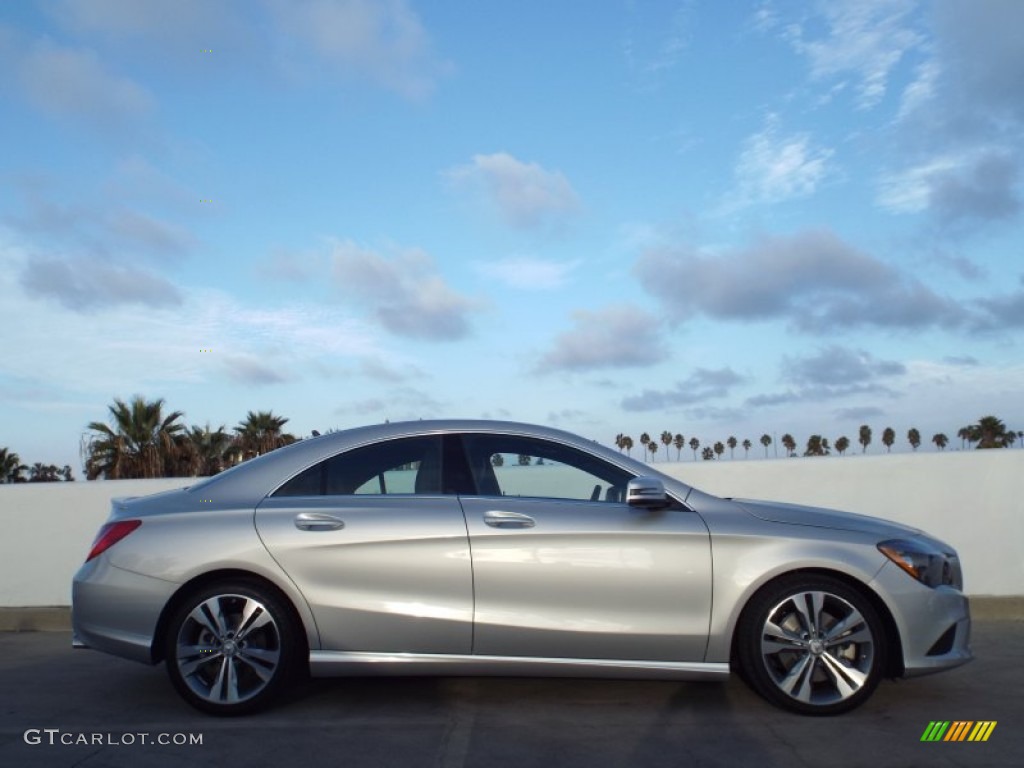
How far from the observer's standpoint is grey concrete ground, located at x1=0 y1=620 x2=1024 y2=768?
414 cm

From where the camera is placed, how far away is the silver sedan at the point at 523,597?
15.4ft

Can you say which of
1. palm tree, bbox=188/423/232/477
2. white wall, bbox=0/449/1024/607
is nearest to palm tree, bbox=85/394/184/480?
palm tree, bbox=188/423/232/477

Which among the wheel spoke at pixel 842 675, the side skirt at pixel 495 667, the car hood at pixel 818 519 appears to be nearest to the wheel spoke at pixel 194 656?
the side skirt at pixel 495 667

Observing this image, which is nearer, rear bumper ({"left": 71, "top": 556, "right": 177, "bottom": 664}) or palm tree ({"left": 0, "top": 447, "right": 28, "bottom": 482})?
rear bumper ({"left": 71, "top": 556, "right": 177, "bottom": 664})

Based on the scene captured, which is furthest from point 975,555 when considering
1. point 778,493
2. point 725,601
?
point 725,601

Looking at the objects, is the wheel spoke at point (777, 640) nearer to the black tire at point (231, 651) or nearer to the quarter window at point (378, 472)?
the quarter window at point (378, 472)

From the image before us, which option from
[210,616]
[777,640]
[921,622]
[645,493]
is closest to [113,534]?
[210,616]

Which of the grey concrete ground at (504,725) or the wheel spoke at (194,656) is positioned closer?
the grey concrete ground at (504,725)

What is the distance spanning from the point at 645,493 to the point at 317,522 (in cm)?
165

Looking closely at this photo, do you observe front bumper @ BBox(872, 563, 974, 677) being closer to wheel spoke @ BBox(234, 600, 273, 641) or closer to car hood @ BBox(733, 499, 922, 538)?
car hood @ BBox(733, 499, 922, 538)

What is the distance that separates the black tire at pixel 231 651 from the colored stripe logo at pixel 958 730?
3098 millimetres

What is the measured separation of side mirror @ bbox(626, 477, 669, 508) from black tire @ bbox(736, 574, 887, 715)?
2.42 ft
